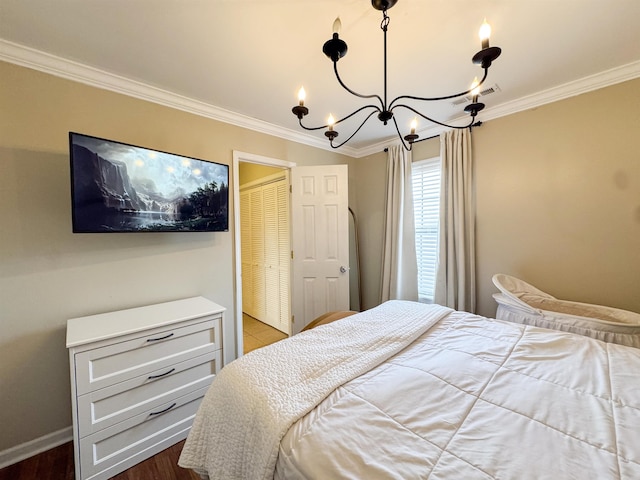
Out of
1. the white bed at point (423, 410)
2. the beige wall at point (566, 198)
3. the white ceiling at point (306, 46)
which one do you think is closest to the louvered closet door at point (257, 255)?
the white ceiling at point (306, 46)

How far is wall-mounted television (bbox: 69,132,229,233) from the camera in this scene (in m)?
1.51

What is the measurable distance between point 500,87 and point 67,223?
137 inches

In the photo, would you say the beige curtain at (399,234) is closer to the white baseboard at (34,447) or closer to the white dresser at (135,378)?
the white dresser at (135,378)

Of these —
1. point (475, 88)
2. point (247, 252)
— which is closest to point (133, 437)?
point (475, 88)

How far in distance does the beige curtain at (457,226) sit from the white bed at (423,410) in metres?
1.18

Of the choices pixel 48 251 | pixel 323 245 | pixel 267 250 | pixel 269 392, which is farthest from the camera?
pixel 267 250

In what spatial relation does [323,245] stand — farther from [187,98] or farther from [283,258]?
[187,98]

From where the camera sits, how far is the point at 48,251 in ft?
5.38

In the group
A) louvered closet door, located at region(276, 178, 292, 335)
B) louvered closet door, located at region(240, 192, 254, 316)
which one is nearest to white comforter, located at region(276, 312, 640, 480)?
louvered closet door, located at region(276, 178, 292, 335)

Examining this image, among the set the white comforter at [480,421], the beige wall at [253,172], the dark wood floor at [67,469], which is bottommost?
the dark wood floor at [67,469]

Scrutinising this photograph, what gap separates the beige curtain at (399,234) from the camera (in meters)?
3.01

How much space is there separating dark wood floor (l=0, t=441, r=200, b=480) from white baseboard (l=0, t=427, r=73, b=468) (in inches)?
1.1

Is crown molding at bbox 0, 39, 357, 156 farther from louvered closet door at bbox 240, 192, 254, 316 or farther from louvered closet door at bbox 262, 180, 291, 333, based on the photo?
louvered closet door at bbox 240, 192, 254, 316

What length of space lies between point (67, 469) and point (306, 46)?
303cm
